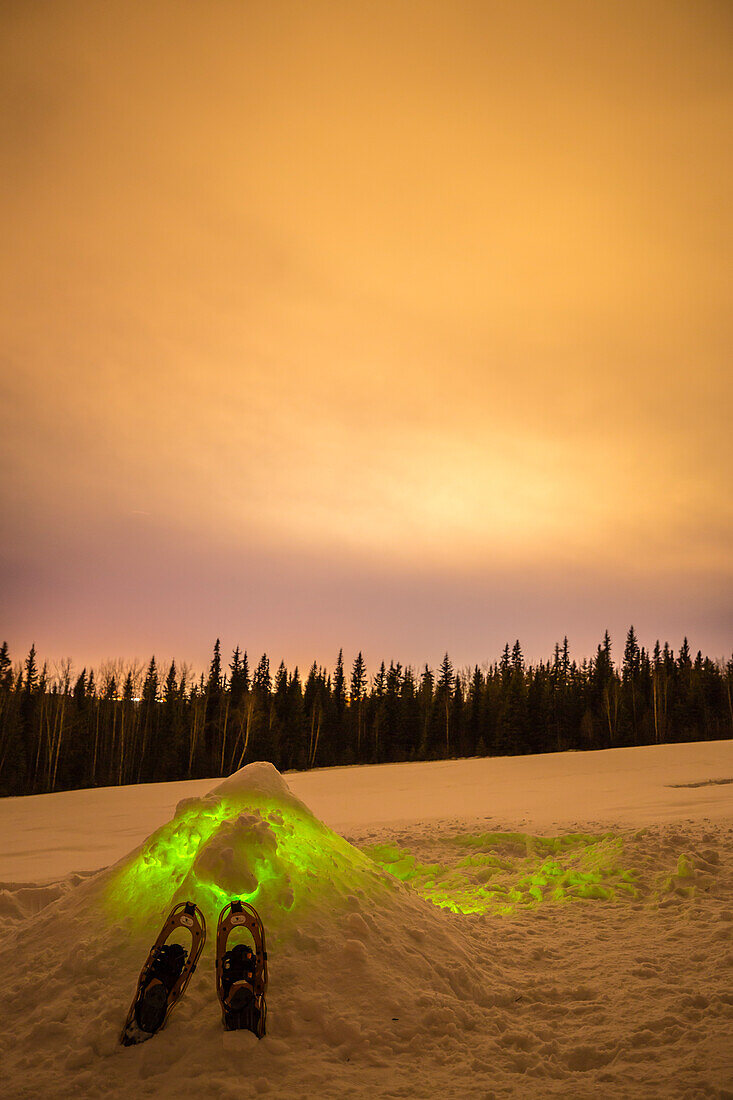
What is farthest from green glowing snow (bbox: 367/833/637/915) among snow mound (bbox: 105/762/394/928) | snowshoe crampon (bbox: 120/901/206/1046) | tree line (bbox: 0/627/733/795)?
tree line (bbox: 0/627/733/795)

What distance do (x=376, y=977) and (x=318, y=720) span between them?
52760mm

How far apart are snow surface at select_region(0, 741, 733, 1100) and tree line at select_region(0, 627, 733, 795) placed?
38.9 m

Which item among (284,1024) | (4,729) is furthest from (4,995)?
(4,729)

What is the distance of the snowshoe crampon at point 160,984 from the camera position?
357 centimetres

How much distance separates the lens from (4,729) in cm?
4188

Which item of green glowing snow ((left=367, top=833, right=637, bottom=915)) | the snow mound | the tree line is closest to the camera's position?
the snow mound

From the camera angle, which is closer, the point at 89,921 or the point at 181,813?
the point at 89,921

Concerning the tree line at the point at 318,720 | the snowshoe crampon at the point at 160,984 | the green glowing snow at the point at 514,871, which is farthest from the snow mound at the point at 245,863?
the tree line at the point at 318,720

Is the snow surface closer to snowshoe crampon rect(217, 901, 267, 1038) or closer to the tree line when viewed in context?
snowshoe crampon rect(217, 901, 267, 1038)

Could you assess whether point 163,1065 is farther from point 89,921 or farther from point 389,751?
point 389,751

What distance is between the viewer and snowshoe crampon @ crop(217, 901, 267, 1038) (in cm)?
357

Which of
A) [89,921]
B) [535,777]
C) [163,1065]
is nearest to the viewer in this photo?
[163,1065]

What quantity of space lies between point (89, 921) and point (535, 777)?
18.9 metres

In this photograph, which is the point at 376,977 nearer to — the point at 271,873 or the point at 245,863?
the point at 271,873
